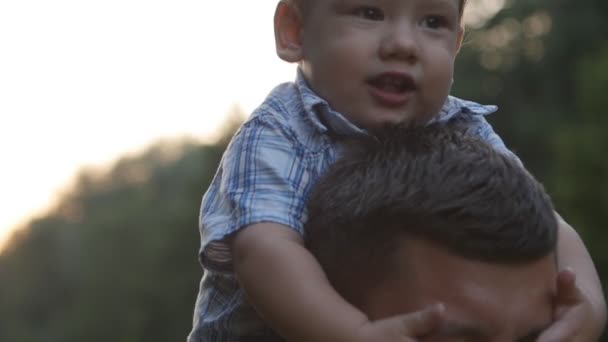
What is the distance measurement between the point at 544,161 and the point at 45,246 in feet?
134

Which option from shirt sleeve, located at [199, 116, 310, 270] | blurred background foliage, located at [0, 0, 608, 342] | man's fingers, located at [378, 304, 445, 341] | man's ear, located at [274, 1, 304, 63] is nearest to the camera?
man's fingers, located at [378, 304, 445, 341]

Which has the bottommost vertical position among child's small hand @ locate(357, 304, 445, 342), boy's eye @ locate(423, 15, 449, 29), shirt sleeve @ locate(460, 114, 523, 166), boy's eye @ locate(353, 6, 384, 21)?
child's small hand @ locate(357, 304, 445, 342)

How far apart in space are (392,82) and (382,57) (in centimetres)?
8

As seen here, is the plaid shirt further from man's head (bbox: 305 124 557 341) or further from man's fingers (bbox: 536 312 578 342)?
man's fingers (bbox: 536 312 578 342)

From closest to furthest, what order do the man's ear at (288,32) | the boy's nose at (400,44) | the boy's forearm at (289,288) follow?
the boy's forearm at (289,288) → the boy's nose at (400,44) → the man's ear at (288,32)

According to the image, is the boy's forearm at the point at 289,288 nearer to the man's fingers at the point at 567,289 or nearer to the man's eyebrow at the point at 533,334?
the man's eyebrow at the point at 533,334

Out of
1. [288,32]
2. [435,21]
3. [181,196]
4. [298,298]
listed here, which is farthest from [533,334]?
[181,196]

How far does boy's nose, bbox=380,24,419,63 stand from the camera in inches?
139

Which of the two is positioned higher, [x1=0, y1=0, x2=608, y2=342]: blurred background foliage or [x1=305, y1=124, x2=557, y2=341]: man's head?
[x1=305, y1=124, x2=557, y2=341]: man's head

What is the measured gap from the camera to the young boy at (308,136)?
3320 mm

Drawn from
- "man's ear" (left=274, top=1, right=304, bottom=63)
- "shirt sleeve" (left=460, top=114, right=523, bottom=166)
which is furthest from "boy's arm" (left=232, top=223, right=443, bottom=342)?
"shirt sleeve" (left=460, top=114, right=523, bottom=166)

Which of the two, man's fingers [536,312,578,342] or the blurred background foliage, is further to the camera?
the blurred background foliage

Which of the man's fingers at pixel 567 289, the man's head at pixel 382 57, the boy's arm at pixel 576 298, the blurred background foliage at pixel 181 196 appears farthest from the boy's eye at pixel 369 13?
the blurred background foliage at pixel 181 196

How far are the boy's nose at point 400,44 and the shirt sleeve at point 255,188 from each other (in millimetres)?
355
